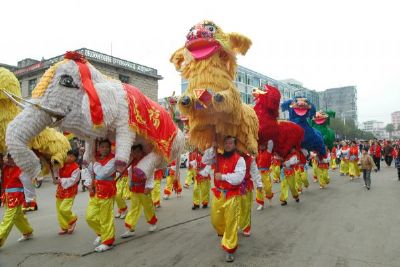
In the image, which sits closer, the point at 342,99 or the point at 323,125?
the point at 323,125

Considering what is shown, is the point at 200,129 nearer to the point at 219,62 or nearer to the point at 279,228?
the point at 219,62

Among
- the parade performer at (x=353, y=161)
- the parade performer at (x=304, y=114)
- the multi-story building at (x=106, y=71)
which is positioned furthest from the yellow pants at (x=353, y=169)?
the multi-story building at (x=106, y=71)

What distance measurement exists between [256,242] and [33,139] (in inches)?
136

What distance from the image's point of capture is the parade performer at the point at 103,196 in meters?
4.45

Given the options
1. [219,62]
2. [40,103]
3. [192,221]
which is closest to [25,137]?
[40,103]

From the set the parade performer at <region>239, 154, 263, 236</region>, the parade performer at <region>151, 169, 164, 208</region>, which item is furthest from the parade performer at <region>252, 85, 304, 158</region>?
the parade performer at <region>151, 169, 164, 208</region>

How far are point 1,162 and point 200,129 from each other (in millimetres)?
3154

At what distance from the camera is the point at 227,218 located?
3.97 metres

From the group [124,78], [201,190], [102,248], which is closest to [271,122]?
[201,190]

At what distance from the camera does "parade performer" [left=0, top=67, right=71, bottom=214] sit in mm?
5102

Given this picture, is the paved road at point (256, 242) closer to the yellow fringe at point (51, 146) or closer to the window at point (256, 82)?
the yellow fringe at point (51, 146)

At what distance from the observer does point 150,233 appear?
528cm

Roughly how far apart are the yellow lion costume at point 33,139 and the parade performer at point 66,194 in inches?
5.8

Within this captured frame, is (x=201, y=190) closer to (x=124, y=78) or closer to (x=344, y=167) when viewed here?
(x=344, y=167)
